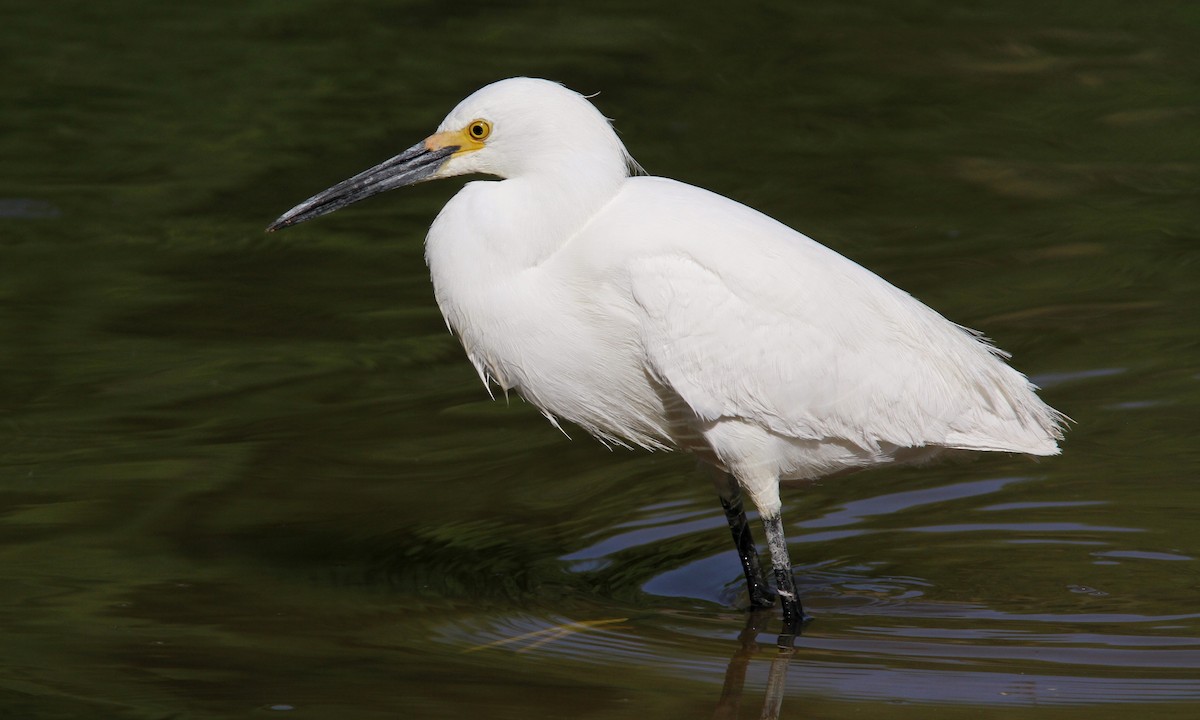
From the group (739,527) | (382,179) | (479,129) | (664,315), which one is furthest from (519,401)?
(664,315)

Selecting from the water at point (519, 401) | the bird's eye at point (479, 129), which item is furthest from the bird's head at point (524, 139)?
the water at point (519, 401)

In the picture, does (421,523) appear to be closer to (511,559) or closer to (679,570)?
(511,559)

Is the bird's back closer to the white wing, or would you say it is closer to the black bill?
the white wing

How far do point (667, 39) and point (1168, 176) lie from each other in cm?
425

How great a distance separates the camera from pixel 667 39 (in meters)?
13.0

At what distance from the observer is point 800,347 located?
5.24 meters

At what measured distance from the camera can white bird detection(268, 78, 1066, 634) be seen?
506cm

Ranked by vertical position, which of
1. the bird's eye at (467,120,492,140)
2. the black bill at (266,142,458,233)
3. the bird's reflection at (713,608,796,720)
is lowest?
the bird's reflection at (713,608,796,720)

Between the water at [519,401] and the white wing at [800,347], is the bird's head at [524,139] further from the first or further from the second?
the water at [519,401]

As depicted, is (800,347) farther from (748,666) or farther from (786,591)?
(748,666)

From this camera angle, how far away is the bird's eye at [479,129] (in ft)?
17.2

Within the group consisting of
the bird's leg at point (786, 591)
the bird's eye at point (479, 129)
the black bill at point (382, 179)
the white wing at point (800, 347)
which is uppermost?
the bird's eye at point (479, 129)

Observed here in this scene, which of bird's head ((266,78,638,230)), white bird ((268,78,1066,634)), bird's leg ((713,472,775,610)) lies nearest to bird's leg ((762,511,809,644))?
white bird ((268,78,1066,634))

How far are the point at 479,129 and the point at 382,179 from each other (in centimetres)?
42
